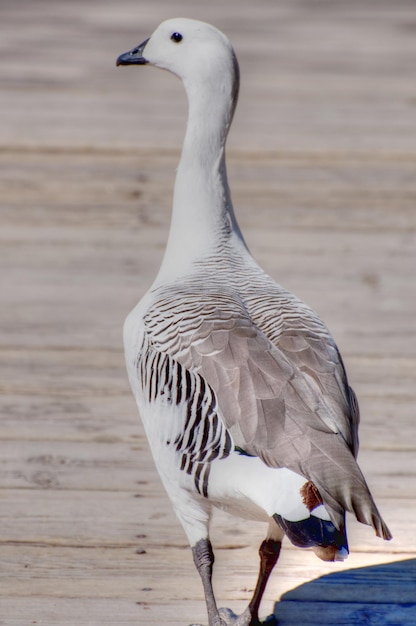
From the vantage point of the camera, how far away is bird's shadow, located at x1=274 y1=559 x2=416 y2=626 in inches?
95.3

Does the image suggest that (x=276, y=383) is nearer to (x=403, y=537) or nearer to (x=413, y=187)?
(x=403, y=537)

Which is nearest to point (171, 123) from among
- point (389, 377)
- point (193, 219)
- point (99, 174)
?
point (99, 174)

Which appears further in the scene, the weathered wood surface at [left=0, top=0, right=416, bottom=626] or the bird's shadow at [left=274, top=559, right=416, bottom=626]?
the weathered wood surface at [left=0, top=0, right=416, bottom=626]

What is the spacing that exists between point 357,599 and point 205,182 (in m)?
1.07

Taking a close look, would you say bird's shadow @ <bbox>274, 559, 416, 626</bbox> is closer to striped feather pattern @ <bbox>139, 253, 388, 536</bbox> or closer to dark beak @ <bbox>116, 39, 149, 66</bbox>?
striped feather pattern @ <bbox>139, 253, 388, 536</bbox>

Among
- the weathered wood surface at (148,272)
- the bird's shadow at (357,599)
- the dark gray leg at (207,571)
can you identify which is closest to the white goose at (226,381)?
the dark gray leg at (207,571)

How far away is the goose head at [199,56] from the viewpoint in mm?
2646

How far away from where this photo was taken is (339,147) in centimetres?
610

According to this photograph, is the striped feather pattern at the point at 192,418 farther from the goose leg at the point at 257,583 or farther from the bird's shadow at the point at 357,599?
the bird's shadow at the point at 357,599

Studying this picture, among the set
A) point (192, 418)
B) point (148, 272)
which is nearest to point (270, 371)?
point (192, 418)

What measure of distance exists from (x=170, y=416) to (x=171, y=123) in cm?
453

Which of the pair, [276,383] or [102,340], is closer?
[276,383]

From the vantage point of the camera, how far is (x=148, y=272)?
4.58 metres

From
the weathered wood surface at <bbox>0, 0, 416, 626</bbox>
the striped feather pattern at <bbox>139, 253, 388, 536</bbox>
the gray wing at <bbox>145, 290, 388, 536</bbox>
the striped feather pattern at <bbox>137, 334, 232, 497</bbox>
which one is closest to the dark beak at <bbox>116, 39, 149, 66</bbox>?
the striped feather pattern at <bbox>139, 253, 388, 536</bbox>
